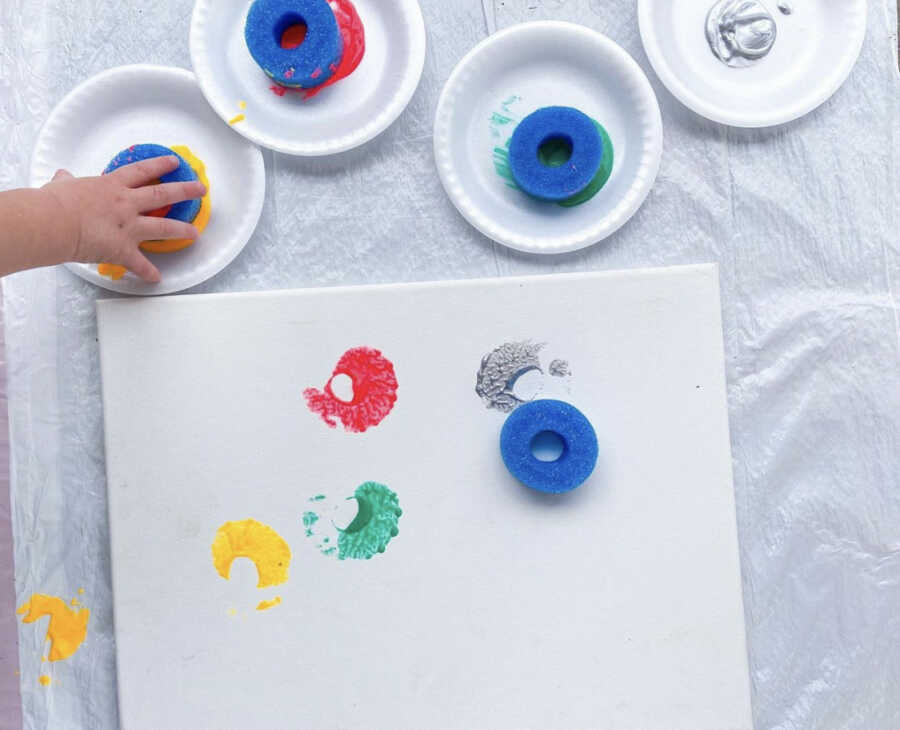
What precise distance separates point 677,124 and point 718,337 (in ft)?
0.65

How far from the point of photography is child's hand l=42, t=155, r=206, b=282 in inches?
26.3

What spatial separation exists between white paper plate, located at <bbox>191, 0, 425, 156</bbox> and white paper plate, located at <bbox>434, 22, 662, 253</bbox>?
0.16 feet

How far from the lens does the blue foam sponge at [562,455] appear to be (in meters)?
0.69

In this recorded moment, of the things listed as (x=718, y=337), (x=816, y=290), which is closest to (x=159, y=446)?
(x=718, y=337)

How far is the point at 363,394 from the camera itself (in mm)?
722

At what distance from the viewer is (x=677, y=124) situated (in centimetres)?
75

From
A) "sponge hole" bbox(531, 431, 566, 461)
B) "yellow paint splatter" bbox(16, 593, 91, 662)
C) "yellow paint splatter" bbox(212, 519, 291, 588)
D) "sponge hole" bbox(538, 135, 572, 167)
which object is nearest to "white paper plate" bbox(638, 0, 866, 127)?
"sponge hole" bbox(538, 135, 572, 167)

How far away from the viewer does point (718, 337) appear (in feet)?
2.35

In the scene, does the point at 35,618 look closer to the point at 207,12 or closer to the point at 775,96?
the point at 207,12

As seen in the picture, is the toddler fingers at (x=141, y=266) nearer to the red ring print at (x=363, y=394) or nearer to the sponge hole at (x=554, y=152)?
the red ring print at (x=363, y=394)

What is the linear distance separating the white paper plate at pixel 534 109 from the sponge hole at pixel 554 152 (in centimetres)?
4

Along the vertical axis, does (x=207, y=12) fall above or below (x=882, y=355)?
above

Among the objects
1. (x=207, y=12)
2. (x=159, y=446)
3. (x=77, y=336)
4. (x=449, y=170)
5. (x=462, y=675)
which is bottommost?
(x=462, y=675)

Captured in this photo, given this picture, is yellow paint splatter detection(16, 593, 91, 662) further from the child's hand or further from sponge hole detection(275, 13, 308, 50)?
sponge hole detection(275, 13, 308, 50)
